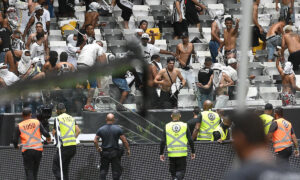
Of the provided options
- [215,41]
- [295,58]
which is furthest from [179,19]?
[295,58]

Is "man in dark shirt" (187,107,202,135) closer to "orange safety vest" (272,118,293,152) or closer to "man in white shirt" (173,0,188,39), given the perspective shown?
"orange safety vest" (272,118,293,152)

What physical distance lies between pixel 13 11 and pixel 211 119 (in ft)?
18.3

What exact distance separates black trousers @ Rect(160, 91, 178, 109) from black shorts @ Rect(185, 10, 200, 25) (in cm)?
424

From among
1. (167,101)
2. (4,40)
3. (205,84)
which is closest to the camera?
(167,101)

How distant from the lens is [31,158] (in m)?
13.1

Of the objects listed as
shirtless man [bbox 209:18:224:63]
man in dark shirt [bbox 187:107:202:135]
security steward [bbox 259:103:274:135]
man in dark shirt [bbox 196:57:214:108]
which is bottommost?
man in dark shirt [bbox 187:107:202:135]

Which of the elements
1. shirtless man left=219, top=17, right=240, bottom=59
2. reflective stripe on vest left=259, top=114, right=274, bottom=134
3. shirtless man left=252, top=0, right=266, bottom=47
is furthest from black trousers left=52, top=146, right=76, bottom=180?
shirtless man left=252, top=0, right=266, bottom=47

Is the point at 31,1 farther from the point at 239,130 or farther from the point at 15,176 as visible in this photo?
the point at 239,130

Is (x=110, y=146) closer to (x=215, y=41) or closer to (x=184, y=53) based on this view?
(x=184, y=53)

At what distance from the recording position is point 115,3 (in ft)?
59.6

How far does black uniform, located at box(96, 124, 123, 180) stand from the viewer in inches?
525

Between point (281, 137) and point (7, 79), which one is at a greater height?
point (7, 79)

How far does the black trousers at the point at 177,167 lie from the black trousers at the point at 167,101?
5.23 feet

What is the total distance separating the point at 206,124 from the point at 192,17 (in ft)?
17.5
